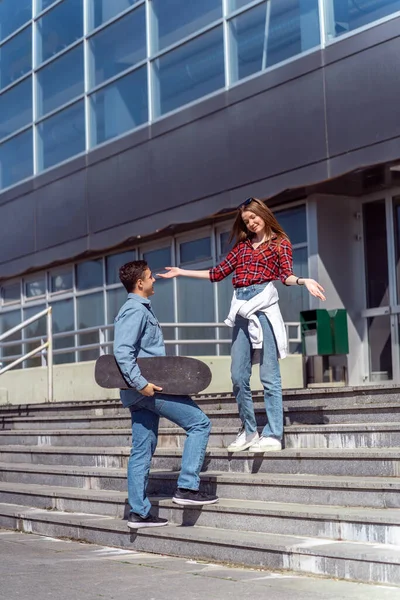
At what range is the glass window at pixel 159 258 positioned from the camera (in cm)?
1816

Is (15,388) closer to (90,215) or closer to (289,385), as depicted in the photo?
(90,215)

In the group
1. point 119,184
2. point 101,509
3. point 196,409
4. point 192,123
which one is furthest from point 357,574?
point 119,184

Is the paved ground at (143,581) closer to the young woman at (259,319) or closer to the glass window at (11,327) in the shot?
the young woman at (259,319)

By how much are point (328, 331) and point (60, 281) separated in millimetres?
8471

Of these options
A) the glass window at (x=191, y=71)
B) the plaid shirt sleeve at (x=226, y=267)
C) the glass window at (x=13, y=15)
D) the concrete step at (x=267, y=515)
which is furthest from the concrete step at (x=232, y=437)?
the glass window at (x=13, y=15)

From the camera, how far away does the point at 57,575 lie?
6.39 meters

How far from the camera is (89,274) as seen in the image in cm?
2027

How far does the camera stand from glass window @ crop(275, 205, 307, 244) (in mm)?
15070

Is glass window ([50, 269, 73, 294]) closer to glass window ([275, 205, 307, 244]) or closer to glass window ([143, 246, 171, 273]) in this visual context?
glass window ([143, 246, 171, 273])

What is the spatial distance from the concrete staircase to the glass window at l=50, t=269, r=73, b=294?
1030 centimetres

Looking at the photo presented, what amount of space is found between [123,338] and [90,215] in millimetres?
12168

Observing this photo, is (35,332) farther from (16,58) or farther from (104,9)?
(104,9)

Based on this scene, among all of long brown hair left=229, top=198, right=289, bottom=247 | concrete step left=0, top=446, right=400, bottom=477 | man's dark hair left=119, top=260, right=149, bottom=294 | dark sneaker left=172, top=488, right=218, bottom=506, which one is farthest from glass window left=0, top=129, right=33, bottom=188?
dark sneaker left=172, top=488, right=218, bottom=506

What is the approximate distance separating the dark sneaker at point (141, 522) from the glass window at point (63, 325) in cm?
1298
